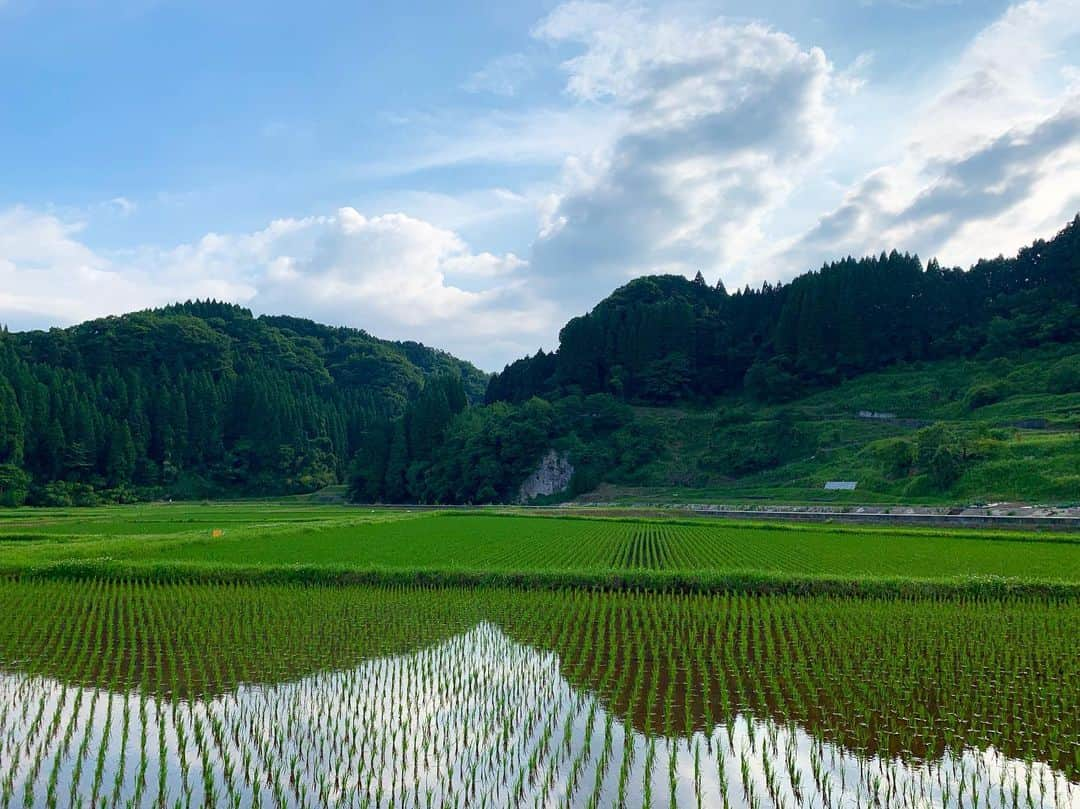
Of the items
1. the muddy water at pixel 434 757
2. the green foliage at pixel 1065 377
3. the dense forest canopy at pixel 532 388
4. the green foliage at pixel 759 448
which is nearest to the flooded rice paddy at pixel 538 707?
the muddy water at pixel 434 757

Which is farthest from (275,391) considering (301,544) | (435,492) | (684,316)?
(301,544)

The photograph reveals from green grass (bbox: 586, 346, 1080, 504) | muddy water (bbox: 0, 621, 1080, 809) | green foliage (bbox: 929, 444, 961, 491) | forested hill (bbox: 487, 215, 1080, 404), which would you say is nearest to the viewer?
muddy water (bbox: 0, 621, 1080, 809)

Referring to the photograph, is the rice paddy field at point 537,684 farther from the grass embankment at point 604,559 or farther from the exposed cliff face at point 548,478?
the exposed cliff face at point 548,478

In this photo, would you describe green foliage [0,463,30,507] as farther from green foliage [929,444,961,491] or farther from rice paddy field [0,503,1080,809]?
green foliage [929,444,961,491]

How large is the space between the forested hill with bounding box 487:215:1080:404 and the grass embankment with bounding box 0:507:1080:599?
4222cm

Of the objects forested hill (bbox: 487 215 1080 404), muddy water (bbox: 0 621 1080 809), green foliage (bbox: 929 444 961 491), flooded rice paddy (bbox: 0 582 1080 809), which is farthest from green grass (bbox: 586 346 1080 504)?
muddy water (bbox: 0 621 1080 809)

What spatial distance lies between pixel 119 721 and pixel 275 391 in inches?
3351

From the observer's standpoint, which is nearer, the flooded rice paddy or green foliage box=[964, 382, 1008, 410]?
the flooded rice paddy

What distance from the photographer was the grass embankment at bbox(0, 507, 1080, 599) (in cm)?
1508

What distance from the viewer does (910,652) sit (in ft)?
33.0

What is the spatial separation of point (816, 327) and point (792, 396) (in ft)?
22.4

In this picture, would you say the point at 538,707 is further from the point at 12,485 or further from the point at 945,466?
the point at 12,485

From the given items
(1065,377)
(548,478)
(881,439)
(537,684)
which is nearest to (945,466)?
(881,439)

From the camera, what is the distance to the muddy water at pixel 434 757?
18.9 ft
